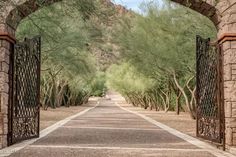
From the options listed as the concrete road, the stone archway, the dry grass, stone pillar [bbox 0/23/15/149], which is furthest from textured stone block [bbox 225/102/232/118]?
stone pillar [bbox 0/23/15/149]

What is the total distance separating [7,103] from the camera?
502 inches

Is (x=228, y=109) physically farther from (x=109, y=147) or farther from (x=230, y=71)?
(x=109, y=147)

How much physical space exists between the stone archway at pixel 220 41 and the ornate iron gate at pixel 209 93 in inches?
11.9

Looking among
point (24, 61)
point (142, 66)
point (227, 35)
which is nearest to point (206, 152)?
point (227, 35)

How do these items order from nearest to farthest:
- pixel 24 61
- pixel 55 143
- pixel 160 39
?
pixel 55 143 < pixel 24 61 < pixel 160 39

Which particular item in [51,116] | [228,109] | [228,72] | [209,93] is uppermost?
[228,72]

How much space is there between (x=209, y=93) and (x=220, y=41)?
2079 mm

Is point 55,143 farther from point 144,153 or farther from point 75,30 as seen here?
point 75,30

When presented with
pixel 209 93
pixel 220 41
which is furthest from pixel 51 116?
pixel 220 41

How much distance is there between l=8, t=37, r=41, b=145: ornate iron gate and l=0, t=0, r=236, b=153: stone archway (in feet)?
2.07

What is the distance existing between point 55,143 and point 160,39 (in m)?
14.3

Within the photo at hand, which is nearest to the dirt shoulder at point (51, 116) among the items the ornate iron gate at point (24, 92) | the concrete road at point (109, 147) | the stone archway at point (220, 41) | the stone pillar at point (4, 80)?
the ornate iron gate at point (24, 92)

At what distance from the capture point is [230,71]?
12.1 meters

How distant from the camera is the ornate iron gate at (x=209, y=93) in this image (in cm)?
1262
